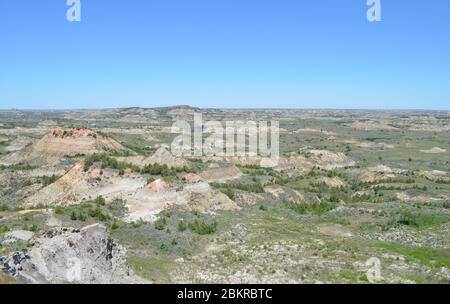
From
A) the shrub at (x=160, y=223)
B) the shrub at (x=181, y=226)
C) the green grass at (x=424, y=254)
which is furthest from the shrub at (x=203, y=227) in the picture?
the green grass at (x=424, y=254)

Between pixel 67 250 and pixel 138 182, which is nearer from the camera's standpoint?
pixel 67 250

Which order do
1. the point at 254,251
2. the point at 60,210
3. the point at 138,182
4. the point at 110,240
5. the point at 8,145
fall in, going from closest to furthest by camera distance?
the point at 110,240 < the point at 254,251 < the point at 60,210 < the point at 138,182 < the point at 8,145

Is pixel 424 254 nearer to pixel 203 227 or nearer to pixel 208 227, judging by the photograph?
pixel 208 227

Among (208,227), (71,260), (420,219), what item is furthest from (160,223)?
(420,219)

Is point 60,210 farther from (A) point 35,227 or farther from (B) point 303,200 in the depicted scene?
(B) point 303,200

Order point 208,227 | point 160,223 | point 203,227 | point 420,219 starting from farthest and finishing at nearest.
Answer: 1. point 420,219
2. point 160,223
3. point 208,227
4. point 203,227

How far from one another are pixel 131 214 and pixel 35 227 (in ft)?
24.0

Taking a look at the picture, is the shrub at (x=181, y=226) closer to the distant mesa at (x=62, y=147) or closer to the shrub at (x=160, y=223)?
the shrub at (x=160, y=223)

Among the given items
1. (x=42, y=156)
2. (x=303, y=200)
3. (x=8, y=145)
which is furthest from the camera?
(x=8, y=145)

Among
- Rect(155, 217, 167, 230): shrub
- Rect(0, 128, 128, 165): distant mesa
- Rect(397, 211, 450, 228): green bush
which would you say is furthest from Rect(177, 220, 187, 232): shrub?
Rect(0, 128, 128, 165): distant mesa

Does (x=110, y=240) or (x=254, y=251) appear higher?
(x=110, y=240)

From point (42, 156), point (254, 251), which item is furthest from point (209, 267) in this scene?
point (42, 156)

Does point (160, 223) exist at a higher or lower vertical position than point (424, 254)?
higher
